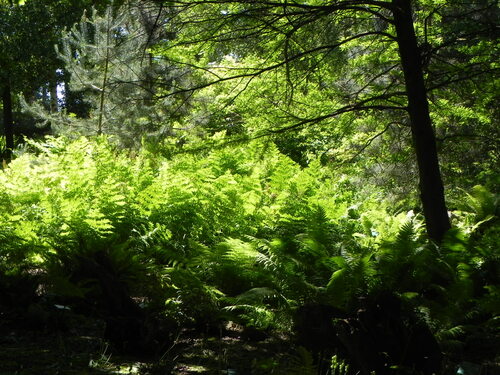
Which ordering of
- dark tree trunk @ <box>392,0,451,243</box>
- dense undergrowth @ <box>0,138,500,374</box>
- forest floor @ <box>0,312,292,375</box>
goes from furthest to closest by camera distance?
dark tree trunk @ <box>392,0,451,243</box> < dense undergrowth @ <box>0,138,500,374</box> < forest floor @ <box>0,312,292,375</box>

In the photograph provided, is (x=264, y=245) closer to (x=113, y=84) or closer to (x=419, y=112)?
(x=419, y=112)

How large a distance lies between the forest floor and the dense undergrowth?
107 millimetres

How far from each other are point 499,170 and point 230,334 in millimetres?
6381

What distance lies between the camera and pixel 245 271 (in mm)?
4402

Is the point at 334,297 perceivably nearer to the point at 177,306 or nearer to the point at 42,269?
the point at 177,306

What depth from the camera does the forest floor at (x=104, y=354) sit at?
2885 millimetres

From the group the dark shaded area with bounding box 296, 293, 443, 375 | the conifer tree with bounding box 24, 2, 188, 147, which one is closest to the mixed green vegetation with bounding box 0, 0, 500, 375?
the dark shaded area with bounding box 296, 293, 443, 375

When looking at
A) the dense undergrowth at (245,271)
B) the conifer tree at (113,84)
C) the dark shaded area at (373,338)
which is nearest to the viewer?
the dark shaded area at (373,338)

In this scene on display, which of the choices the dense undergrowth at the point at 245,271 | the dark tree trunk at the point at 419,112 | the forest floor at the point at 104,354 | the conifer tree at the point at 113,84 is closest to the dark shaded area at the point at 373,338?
the dense undergrowth at the point at 245,271

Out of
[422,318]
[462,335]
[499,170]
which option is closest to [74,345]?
[422,318]

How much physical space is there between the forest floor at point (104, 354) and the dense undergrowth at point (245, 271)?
11 centimetres

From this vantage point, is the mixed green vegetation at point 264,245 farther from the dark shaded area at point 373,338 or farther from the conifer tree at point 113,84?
the conifer tree at point 113,84

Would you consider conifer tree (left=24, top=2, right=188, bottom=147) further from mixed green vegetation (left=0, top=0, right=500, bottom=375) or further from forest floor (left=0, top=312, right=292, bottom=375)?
forest floor (left=0, top=312, right=292, bottom=375)

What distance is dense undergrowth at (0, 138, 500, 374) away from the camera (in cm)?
337
